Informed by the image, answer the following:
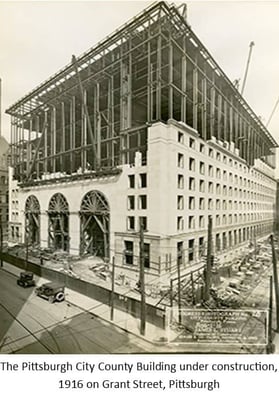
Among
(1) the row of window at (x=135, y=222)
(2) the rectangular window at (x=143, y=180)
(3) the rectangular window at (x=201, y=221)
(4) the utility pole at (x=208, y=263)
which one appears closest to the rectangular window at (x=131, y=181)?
(2) the rectangular window at (x=143, y=180)

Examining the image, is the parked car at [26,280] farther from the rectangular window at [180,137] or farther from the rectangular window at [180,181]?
the rectangular window at [180,137]

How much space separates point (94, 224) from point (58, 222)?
5535 millimetres

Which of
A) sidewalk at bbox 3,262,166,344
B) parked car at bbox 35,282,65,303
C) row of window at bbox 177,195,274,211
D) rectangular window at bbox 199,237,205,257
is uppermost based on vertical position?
row of window at bbox 177,195,274,211

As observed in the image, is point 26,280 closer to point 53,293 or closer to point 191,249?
point 53,293

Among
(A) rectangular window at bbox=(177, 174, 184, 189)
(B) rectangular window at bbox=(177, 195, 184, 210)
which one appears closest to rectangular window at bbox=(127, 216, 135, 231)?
(B) rectangular window at bbox=(177, 195, 184, 210)

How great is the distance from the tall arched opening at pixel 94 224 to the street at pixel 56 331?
7563 millimetres

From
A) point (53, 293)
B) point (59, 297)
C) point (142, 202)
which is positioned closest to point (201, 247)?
point (142, 202)

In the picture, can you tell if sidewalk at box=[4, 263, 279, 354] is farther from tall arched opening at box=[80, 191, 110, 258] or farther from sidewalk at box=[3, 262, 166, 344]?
tall arched opening at box=[80, 191, 110, 258]

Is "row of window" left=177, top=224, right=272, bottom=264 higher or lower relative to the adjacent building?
lower

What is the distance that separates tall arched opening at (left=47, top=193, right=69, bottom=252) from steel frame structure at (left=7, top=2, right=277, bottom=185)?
11.0ft

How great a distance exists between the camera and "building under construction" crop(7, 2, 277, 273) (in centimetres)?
1650

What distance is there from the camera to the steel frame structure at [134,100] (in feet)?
55.1

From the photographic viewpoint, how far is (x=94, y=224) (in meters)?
23.0
